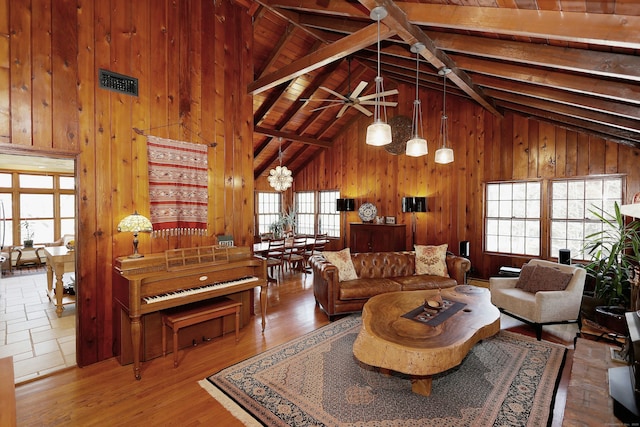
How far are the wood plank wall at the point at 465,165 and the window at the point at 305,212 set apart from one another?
1348mm

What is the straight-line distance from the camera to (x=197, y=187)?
3.71m

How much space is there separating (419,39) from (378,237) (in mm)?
4836

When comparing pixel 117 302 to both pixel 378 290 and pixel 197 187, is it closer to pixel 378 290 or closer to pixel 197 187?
pixel 197 187

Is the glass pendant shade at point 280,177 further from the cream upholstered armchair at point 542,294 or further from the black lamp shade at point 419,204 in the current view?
the cream upholstered armchair at point 542,294

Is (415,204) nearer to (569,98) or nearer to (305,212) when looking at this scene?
(569,98)

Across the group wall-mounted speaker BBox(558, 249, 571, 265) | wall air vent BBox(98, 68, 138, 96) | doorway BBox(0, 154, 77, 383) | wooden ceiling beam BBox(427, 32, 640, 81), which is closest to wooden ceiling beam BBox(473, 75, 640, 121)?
wooden ceiling beam BBox(427, 32, 640, 81)

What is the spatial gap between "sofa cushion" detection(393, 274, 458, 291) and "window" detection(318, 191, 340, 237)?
466 cm

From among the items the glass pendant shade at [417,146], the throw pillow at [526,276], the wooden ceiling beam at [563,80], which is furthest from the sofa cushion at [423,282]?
the wooden ceiling beam at [563,80]

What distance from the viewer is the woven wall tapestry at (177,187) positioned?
3379 millimetres

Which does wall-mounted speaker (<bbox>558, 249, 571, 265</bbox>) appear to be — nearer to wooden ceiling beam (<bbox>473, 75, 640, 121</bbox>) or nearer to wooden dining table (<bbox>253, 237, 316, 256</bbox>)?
wooden ceiling beam (<bbox>473, 75, 640, 121</bbox>)

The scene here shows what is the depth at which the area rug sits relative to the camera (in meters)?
A: 2.19

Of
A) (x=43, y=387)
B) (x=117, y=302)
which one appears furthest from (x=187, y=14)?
(x=43, y=387)

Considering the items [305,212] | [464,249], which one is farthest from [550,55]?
[305,212]

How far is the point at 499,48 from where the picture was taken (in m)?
2.92
